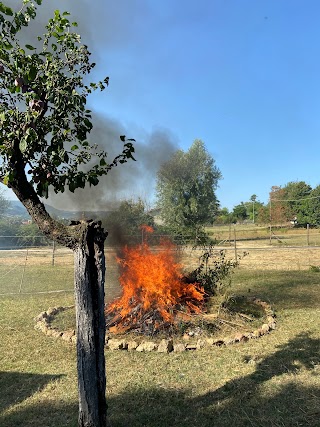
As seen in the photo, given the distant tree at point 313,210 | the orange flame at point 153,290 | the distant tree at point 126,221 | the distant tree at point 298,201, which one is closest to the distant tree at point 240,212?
the distant tree at point 298,201

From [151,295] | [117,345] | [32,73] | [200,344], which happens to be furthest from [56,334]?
[32,73]

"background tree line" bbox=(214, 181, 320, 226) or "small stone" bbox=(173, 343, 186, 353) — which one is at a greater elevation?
"background tree line" bbox=(214, 181, 320, 226)

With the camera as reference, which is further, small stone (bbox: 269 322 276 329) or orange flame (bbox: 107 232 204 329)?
orange flame (bbox: 107 232 204 329)

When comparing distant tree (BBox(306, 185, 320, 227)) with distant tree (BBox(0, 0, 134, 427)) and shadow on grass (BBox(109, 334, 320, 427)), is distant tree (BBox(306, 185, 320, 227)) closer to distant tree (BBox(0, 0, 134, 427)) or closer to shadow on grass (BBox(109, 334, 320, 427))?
shadow on grass (BBox(109, 334, 320, 427))

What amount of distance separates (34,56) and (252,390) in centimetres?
452

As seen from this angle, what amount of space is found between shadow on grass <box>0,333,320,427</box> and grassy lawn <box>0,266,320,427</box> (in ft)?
0.04

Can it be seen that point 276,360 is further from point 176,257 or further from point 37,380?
point 176,257

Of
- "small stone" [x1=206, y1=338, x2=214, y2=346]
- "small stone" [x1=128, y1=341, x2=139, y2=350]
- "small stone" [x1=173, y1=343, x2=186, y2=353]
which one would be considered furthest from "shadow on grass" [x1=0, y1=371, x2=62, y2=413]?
"small stone" [x1=206, y1=338, x2=214, y2=346]

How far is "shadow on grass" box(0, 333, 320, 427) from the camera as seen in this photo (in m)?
4.08

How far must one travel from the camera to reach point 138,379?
523cm

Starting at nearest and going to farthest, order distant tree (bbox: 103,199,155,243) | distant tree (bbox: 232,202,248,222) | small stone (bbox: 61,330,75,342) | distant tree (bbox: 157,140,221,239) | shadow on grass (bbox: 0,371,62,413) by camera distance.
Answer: shadow on grass (bbox: 0,371,62,413)
small stone (bbox: 61,330,75,342)
distant tree (bbox: 103,199,155,243)
distant tree (bbox: 157,140,221,239)
distant tree (bbox: 232,202,248,222)

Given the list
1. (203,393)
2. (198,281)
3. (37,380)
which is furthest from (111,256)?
(203,393)

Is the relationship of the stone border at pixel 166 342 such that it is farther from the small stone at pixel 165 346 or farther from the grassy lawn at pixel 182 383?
the grassy lawn at pixel 182 383

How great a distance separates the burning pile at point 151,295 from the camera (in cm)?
752
